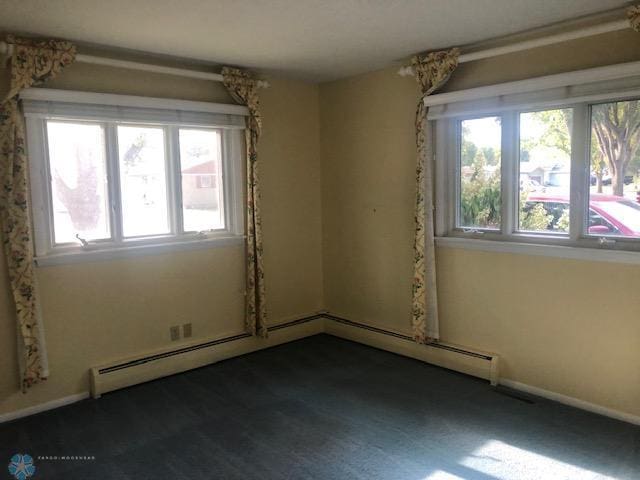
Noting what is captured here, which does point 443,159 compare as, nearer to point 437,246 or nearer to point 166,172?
point 437,246

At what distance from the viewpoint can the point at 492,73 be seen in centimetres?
345

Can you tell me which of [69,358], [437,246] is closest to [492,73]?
[437,246]

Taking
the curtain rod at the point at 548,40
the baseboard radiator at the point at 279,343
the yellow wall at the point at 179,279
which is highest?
the curtain rod at the point at 548,40

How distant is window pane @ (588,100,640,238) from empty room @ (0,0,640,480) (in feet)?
0.04

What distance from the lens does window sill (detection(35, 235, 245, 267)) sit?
336cm

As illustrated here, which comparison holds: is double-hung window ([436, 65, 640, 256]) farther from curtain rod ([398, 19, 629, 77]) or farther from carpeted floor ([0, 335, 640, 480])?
carpeted floor ([0, 335, 640, 480])

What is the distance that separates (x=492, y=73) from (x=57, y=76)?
2.92 metres

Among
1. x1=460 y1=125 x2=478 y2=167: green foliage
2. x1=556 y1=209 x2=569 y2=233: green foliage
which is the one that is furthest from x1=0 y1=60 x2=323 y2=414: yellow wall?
x1=556 y1=209 x2=569 y2=233: green foliage

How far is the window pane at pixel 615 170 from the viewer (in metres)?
2.95

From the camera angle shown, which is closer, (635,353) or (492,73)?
(635,353)

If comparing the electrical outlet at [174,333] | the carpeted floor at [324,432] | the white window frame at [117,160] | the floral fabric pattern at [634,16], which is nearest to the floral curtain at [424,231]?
the carpeted floor at [324,432]

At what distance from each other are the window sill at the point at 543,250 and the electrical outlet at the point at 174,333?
2.15 m

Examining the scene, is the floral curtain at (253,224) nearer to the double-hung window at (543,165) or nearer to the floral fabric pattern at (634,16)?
the double-hung window at (543,165)

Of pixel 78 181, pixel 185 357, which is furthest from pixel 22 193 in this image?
pixel 185 357
